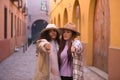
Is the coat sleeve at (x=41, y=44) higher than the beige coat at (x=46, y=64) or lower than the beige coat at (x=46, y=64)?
higher

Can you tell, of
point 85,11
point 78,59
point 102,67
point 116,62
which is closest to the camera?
point 78,59

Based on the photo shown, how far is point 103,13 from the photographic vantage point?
11.5 metres

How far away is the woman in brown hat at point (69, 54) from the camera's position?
432cm

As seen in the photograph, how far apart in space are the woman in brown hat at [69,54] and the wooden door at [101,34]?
6246 mm

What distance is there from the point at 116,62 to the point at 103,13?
3.20 metres

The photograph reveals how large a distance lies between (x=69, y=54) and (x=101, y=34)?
7.53m

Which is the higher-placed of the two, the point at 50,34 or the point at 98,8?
Result: the point at 98,8

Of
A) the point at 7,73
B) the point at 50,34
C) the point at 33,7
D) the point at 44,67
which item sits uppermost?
the point at 33,7

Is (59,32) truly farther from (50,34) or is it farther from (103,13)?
(103,13)

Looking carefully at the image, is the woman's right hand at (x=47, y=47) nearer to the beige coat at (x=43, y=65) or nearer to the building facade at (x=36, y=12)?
the beige coat at (x=43, y=65)

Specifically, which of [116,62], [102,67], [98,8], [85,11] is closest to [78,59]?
[116,62]

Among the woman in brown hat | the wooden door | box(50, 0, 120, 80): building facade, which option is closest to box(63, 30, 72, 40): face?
the woman in brown hat

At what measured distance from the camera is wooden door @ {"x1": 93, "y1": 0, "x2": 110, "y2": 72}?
1096cm

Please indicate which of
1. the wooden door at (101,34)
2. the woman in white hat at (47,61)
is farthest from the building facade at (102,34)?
the woman in white hat at (47,61)
